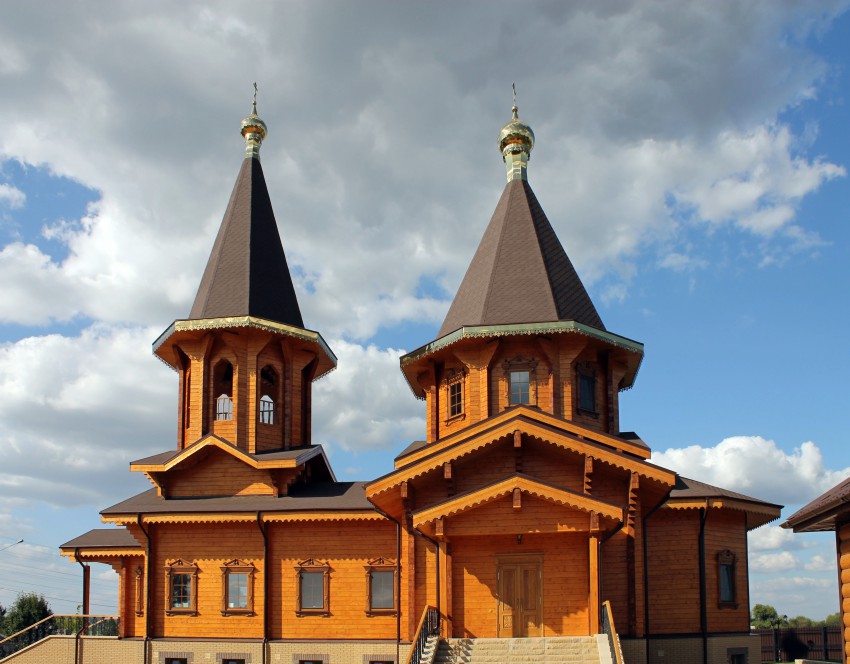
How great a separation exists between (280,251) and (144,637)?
35.3 feet

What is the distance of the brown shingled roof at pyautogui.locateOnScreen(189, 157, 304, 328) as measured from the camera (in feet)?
76.9

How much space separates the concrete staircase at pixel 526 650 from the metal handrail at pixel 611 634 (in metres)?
0.14

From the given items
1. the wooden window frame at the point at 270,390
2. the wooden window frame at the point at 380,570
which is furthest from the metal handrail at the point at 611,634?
the wooden window frame at the point at 270,390

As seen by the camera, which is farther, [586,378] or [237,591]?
[586,378]

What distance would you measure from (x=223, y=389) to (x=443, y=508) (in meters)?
9.03

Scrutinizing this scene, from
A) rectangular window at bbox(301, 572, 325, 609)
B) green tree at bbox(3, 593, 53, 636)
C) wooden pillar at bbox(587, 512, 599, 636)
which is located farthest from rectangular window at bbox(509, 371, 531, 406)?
green tree at bbox(3, 593, 53, 636)

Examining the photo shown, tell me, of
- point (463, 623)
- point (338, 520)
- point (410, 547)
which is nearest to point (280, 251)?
point (338, 520)

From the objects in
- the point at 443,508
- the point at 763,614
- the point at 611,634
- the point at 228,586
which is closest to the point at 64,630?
the point at 228,586

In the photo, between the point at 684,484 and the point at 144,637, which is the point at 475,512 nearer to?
the point at 684,484

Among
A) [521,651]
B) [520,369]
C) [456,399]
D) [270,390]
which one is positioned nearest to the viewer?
[521,651]

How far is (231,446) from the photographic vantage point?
21625mm

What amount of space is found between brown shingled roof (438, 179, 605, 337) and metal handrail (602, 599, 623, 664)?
714cm

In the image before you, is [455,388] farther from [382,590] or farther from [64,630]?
[64,630]

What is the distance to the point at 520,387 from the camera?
2095cm
